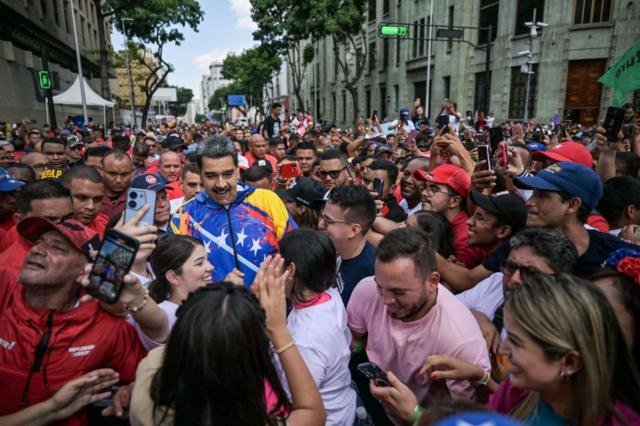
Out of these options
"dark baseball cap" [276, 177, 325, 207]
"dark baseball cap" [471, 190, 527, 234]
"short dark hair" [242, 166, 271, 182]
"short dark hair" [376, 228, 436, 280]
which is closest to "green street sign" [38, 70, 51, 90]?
"short dark hair" [242, 166, 271, 182]

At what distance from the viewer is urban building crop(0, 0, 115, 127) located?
17281mm

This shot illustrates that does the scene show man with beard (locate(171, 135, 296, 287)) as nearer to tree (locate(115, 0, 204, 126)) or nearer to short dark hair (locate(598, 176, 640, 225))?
short dark hair (locate(598, 176, 640, 225))

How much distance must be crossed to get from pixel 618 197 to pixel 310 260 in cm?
284

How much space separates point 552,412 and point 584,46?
2317cm

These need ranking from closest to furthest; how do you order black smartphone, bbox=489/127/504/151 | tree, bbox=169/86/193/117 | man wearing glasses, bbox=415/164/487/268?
man wearing glasses, bbox=415/164/487/268, black smartphone, bbox=489/127/504/151, tree, bbox=169/86/193/117

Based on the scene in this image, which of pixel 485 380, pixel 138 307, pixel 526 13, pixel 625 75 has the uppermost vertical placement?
pixel 526 13

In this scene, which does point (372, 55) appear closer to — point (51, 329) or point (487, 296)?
point (487, 296)

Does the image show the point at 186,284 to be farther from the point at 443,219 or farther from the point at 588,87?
the point at 588,87

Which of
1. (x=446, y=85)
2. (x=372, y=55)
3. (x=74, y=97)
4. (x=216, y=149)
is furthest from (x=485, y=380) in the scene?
(x=372, y=55)

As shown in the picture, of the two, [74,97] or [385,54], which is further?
[385,54]

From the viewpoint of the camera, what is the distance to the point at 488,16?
23.9 meters

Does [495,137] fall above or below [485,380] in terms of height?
above

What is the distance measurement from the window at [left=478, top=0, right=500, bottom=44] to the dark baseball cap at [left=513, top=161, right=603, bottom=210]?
78.5ft

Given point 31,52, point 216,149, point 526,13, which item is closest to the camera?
point 216,149
